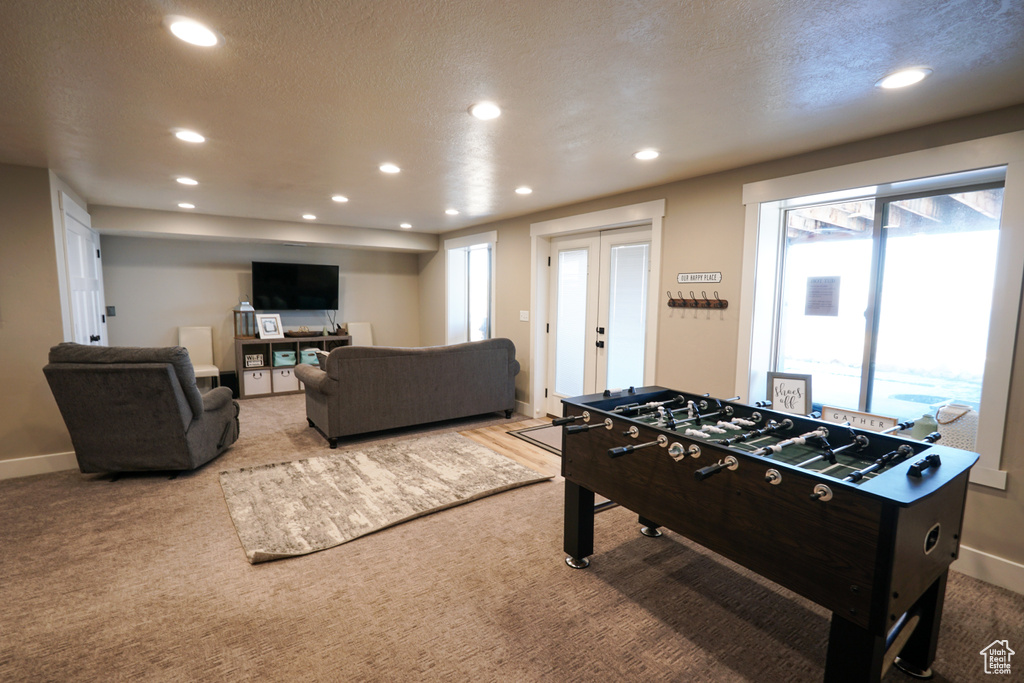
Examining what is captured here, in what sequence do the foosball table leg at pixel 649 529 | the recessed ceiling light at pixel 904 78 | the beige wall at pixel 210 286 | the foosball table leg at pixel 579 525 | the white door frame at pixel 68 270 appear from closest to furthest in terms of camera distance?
the recessed ceiling light at pixel 904 78 → the foosball table leg at pixel 579 525 → the foosball table leg at pixel 649 529 → the white door frame at pixel 68 270 → the beige wall at pixel 210 286

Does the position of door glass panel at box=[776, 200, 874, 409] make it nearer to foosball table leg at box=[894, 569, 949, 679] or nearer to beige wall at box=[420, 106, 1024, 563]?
beige wall at box=[420, 106, 1024, 563]

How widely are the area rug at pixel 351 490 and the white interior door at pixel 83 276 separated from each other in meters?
2.09

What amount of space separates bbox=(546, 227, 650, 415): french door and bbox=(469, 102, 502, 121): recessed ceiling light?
7.22ft

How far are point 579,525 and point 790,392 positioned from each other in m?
1.74

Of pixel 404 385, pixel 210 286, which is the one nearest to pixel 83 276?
pixel 210 286

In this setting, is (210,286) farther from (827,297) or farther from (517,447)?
(827,297)

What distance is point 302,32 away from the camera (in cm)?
159

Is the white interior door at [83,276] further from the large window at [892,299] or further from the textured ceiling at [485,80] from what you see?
the large window at [892,299]

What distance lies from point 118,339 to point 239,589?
17.6ft

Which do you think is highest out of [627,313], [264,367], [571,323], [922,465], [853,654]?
[627,313]

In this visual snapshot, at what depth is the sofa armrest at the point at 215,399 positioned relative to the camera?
354 centimetres

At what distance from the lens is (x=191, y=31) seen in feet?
5.20

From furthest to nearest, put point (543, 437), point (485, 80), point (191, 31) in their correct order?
1. point (543, 437)
2. point (485, 80)
3. point (191, 31)

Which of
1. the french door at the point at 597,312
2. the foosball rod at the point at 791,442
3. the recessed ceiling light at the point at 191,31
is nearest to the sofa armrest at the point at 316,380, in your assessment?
the french door at the point at 597,312
